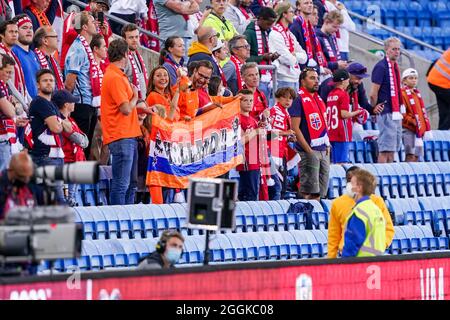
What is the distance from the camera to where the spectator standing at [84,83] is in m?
15.8

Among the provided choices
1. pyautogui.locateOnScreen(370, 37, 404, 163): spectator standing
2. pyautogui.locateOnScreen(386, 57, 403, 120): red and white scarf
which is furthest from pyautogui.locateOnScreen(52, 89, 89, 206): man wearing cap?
pyautogui.locateOnScreen(386, 57, 403, 120): red and white scarf

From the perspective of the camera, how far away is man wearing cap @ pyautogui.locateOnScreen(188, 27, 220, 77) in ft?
56.5

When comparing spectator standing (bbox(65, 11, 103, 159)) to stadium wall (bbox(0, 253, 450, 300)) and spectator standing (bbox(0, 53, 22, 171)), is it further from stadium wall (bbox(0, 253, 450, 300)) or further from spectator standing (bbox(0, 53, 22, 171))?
stadium wall (bbox(0, 253, 450, 300))

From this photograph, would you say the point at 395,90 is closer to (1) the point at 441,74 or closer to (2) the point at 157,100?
(1) the point at 441,74

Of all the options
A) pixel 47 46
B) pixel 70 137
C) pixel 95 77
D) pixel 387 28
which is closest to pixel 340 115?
pixel 95 77

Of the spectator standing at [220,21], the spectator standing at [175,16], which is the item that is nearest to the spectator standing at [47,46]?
the spectator standing at [175,16]

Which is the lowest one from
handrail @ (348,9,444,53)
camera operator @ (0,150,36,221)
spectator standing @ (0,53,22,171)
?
camera operator @ (0,150,36,221)

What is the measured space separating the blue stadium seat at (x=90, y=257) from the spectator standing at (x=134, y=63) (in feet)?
9.52

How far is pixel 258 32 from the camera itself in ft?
62.1

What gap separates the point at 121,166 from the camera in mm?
15078

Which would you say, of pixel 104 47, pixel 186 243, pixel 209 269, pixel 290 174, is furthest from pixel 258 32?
pixel 209 269

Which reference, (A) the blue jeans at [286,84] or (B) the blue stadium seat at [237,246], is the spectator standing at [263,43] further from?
(B) the blue stadium seat at [237,246]

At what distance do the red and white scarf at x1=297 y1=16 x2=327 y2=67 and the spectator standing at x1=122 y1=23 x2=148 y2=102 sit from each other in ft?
11.9

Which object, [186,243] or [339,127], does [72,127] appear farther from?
[339,127]
